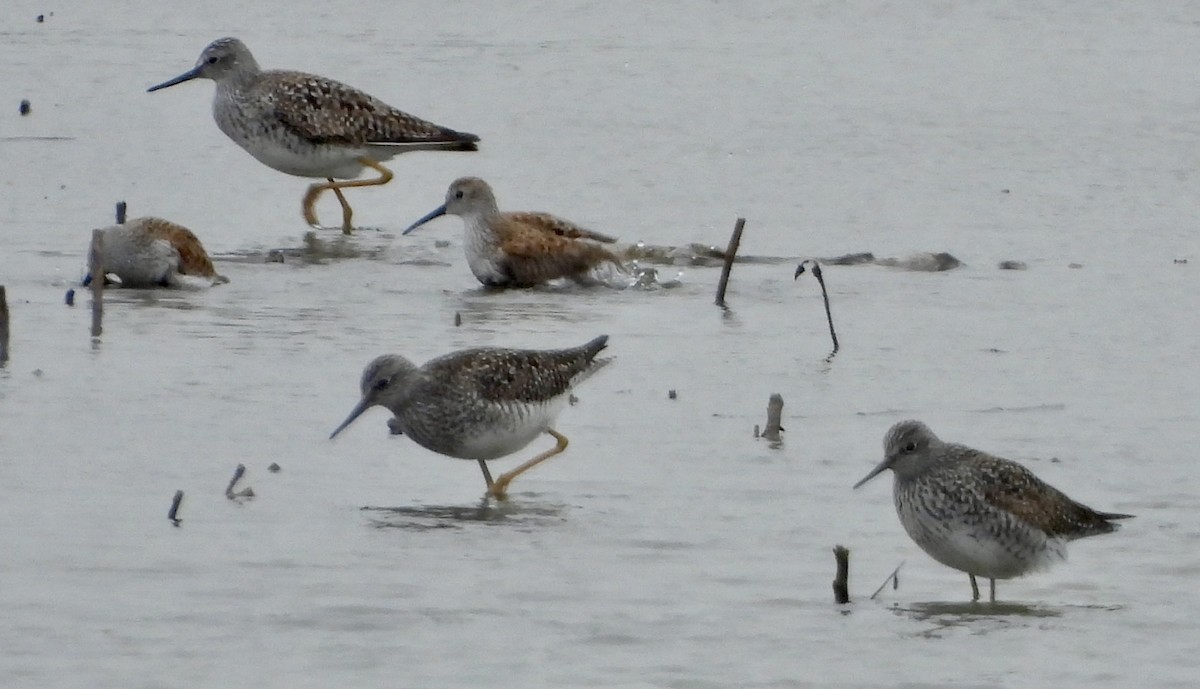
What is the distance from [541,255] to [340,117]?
328 centimetres

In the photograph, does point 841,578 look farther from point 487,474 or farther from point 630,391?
point 630,391

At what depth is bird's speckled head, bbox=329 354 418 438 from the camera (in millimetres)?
8555

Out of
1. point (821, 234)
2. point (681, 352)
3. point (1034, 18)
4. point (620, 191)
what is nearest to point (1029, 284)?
point (821, 234)

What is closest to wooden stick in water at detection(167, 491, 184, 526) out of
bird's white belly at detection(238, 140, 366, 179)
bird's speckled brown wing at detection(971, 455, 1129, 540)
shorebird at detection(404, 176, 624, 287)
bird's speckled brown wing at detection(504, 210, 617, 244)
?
bird's speckled brown wing at detection(971, 455, 1129, 540)

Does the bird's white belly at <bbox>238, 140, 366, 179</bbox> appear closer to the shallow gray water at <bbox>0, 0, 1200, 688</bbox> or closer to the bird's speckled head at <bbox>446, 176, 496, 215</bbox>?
the shallow gray water at <bbox>0, 0, 1200, 688</bbox>

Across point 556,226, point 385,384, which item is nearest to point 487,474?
point 385,384

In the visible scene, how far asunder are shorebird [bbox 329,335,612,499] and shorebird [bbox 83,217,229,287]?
346 cm

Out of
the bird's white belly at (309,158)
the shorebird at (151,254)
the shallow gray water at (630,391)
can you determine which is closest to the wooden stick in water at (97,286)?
the shallow gray water at (630,391)

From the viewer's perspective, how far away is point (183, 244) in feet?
39.2

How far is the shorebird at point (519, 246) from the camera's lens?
12695 mm

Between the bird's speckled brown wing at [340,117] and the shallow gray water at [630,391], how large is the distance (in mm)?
570

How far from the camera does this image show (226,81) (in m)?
15.8

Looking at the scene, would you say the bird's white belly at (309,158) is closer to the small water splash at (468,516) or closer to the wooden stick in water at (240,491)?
the small water splash at (468,516)

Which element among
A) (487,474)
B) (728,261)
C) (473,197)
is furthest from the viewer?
(473,197)
